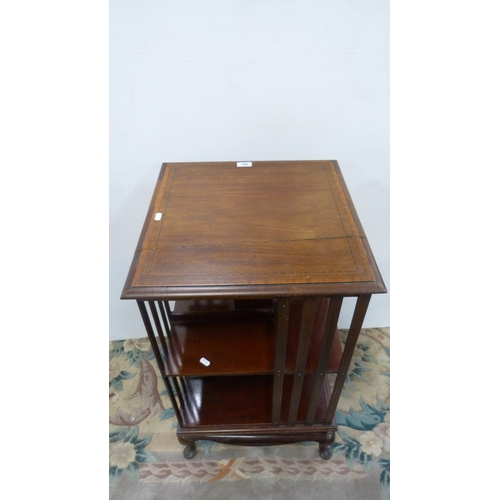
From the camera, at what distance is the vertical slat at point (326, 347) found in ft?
2.66

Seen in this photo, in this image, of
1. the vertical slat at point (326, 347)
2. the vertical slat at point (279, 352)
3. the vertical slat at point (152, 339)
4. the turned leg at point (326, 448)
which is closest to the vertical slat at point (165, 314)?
the vertical slat at point (152, 339)

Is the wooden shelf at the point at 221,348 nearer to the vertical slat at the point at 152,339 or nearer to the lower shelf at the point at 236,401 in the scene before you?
the vertical slat at the point at 152,339

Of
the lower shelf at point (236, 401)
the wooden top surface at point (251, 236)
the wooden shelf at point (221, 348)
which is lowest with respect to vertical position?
the lower shelf at point (236, 401)

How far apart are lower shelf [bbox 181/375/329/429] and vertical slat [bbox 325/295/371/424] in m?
0.09

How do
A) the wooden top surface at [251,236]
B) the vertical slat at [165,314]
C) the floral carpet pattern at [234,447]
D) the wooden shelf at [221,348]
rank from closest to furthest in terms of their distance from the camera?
the wooden top surface at [251,236], the wooden shelf at [221,348], the vertical slat at [165,314], the floral carpet pattern at [234,447]

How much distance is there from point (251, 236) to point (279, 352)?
12.1 inches

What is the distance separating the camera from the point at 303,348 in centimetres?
87

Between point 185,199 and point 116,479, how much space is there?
3.31 ft

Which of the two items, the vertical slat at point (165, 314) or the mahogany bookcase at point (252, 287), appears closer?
the mahogany bookcase at point (252, 287)

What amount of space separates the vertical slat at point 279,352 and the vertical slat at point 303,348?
0.04 meters

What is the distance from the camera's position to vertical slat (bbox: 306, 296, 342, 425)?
2.66ft

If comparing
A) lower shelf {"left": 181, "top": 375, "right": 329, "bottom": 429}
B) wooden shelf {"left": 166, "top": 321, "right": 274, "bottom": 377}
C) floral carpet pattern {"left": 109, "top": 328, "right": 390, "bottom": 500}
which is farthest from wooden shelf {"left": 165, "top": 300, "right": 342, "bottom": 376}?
floral carpet pattern {"left": 109, "top": 328, "right": 390, "bottom": 500}

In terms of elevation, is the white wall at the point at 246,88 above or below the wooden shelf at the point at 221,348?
above

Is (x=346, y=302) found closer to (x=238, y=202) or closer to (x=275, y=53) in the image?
(x=238, y=202)
